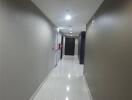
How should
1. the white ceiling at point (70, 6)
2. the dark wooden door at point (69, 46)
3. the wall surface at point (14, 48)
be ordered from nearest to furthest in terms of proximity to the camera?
the wall surface at point (14, 48) → the white ceiling at point (70, 6) → the dark wooden door at point (69, 46)

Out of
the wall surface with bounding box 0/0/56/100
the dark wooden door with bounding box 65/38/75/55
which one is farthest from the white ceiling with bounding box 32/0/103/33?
the dark wooden door with bounding box 65/38/75/55

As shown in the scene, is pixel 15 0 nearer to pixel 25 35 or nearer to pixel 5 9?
pixel 5 9

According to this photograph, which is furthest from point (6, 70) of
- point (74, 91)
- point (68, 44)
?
point (68, 44)

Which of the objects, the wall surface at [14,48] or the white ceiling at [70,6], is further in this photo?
the white ceiling at [70,6]

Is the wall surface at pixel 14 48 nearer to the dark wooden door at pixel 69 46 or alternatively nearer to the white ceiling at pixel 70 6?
the white ceiling at pixel 70 6

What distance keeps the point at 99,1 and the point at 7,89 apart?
238 cm

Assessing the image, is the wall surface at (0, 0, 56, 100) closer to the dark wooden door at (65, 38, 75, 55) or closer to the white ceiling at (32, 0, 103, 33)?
the white ceiling at (32, 0, 103, 33)

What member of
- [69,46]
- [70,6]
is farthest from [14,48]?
[69,46]

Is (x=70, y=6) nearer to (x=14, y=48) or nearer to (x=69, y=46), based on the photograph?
(x=14, y=48)

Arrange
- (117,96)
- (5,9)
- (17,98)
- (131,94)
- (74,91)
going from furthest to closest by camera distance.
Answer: (74,91)
(17,98)
(5,9)
(117,96)
(131,94)

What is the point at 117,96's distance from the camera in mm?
1711

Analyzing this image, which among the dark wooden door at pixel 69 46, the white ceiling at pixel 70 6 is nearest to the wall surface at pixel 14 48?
the white ceiling at pixel 70 6

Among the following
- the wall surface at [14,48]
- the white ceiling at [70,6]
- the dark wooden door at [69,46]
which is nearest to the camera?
the wall surface at [14,48]

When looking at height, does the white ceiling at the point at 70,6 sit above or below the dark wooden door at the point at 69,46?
above
